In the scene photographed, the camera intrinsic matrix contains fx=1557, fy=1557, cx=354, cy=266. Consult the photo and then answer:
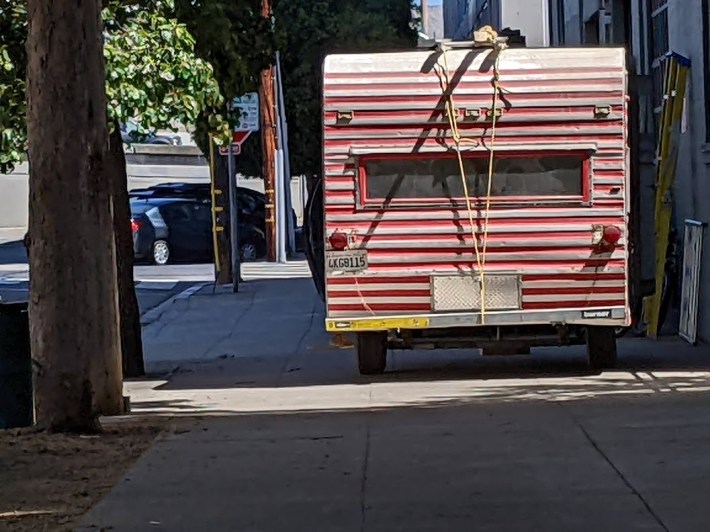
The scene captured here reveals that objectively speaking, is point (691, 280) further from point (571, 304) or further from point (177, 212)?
point (177, 212)

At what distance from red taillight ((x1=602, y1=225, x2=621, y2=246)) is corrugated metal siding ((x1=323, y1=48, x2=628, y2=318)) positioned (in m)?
0.06

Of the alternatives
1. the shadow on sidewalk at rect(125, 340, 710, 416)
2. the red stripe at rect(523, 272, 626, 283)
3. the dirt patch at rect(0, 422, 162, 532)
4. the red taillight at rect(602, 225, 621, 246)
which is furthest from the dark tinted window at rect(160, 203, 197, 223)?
the dirt patch at rect(0, 422, 162, 532)

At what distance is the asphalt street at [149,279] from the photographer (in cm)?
2512

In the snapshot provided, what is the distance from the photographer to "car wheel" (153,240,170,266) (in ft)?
112

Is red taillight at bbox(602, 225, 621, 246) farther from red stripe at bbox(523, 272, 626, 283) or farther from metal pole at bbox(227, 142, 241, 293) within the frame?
metal pole at bbox(227, 142, 241, 293)

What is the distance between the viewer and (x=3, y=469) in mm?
9062

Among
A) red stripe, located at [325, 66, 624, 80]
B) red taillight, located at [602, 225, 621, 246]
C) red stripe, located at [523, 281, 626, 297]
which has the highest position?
red stripe, located at [325, 66, 624, 80]

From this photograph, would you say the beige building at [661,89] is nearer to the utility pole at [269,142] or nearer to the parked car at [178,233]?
the utility pole at [269,142]

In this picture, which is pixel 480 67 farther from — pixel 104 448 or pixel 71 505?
pixel 71 505

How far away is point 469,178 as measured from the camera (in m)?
13.4

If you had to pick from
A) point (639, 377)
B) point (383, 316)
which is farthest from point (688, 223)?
point (383, 316)

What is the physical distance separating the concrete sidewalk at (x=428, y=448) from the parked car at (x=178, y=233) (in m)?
18.3

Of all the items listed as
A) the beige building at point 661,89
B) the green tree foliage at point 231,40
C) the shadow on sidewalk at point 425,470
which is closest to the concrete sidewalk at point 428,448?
the shadow on sidewalk at point 425,470

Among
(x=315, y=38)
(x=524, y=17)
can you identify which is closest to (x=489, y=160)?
Answer: (x=524, y=17)
